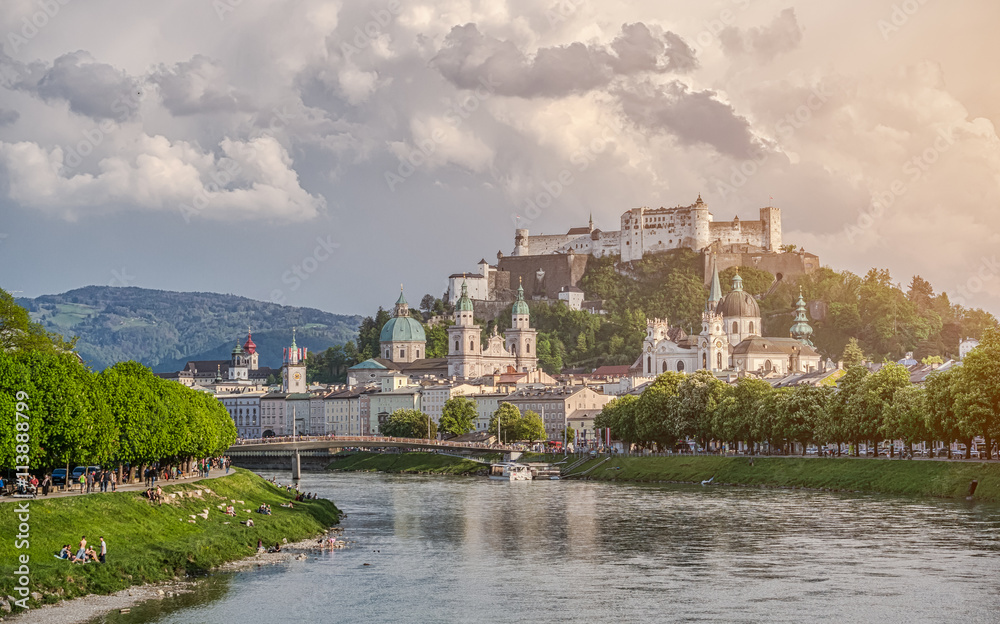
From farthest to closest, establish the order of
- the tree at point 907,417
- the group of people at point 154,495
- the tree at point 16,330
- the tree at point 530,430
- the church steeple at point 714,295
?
1. the church steeple at point 714,295
2. the tree at point 530,430
3. the tree at point 907,417
4. the tree at point 16,330
5. the group of people at point 154,495

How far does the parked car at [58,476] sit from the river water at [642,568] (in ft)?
36.7

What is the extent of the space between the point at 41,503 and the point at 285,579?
340 inches

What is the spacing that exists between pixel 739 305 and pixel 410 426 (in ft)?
158

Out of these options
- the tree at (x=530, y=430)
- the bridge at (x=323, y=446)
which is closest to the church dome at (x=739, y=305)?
the tree at (x=530, y=430)

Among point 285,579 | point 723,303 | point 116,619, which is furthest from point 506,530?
point 723,303

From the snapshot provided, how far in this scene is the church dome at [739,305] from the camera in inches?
7274

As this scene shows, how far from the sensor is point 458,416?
165875 millimetres

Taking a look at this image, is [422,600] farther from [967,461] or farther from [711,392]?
[711,392]

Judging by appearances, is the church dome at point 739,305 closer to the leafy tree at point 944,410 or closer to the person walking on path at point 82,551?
the leafy tree at point 944,410

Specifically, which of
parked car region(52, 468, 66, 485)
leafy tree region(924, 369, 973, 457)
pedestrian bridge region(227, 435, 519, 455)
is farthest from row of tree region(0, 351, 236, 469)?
pedestrian bridge region(227, 435, 519, 455)

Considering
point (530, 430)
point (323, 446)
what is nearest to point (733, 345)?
point (530, 430)

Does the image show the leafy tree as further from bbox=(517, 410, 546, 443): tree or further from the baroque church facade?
the baroque church facade

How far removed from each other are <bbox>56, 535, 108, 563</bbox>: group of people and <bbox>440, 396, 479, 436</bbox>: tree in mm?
118544

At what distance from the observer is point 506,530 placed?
6625cm
